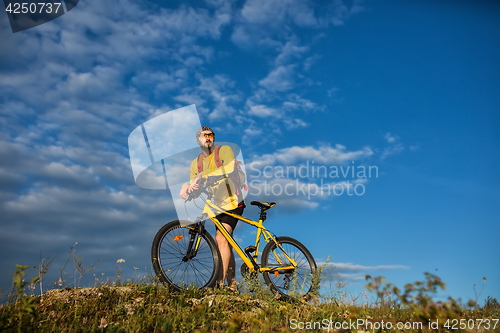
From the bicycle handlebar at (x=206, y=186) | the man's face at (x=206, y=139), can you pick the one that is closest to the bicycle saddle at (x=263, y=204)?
the bicycle handlebar at (x=206, y=186)

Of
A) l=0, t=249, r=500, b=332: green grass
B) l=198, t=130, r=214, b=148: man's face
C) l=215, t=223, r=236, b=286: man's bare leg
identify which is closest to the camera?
l=0, t=249, r=500, b=332: green grass

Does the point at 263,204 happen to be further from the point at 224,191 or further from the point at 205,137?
the point at 205,137

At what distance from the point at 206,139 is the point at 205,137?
5cm

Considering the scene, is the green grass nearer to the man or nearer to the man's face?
the man

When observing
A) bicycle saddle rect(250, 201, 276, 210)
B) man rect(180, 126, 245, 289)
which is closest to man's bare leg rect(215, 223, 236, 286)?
man rect(180, 126, 245, 289)

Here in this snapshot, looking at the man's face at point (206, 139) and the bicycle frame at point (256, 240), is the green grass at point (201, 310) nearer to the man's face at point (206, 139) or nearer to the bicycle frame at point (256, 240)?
the bicycle frame at point (256, 240)

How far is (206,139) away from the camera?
7.73m

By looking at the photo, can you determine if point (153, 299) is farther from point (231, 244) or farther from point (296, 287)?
point (296, 287)

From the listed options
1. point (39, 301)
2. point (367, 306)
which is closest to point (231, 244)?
point (367, 306)

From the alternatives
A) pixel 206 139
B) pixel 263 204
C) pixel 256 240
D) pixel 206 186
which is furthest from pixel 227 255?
pixel 206 139

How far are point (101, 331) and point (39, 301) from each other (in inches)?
68.6

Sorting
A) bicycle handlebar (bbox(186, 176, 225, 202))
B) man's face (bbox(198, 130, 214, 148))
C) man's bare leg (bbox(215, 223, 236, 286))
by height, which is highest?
man's face (bbox(198, 130, 214, 148))

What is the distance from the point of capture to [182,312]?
585 centimetres

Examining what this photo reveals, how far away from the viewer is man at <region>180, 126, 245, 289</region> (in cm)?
740
